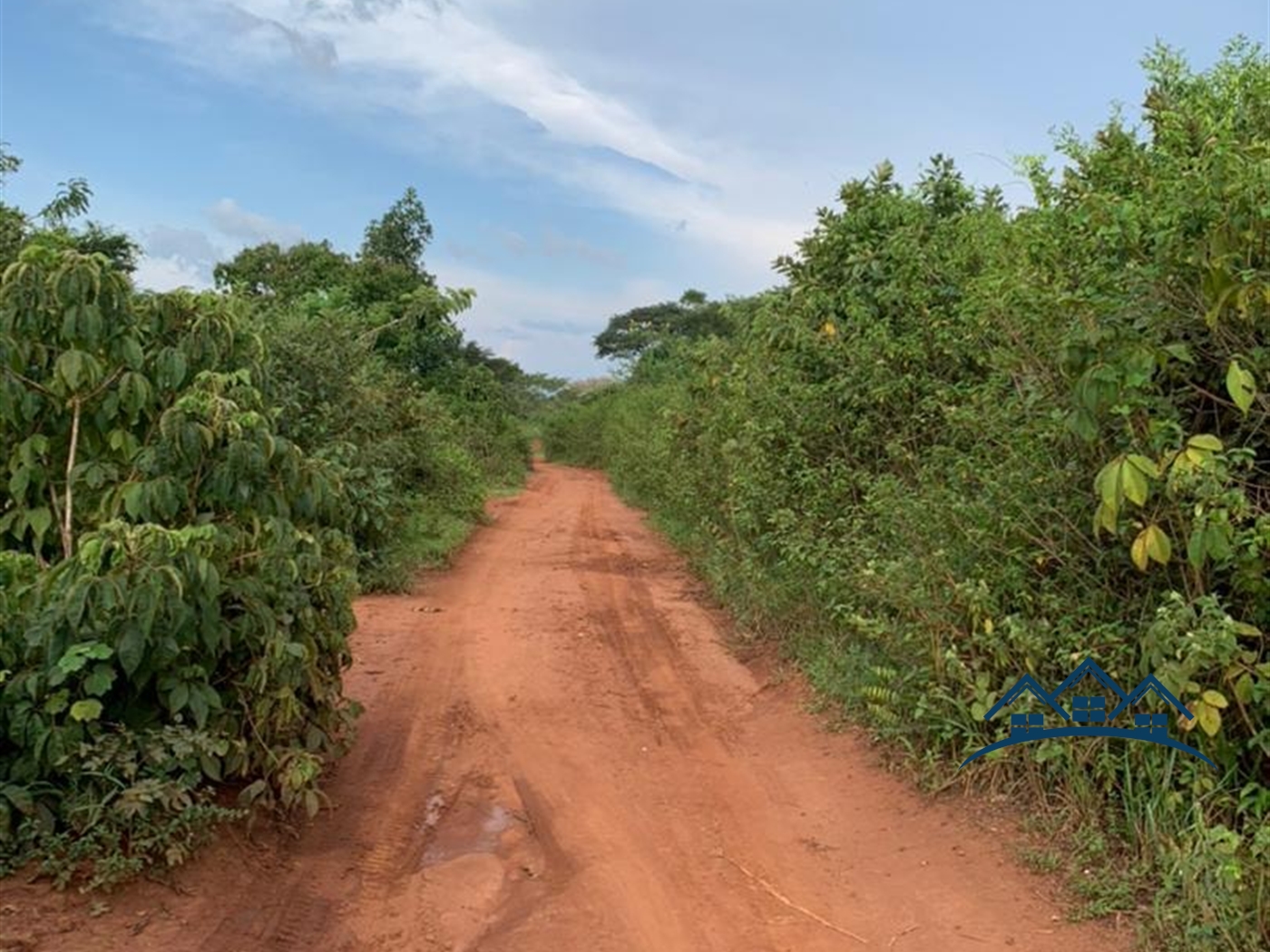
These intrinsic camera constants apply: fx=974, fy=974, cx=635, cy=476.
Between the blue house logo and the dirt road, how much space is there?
0.51 meters

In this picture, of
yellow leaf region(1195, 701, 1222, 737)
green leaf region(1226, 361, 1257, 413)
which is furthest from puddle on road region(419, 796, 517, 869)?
green leaf region(1226, 361, 1257, 413)

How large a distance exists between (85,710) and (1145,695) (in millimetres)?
3776

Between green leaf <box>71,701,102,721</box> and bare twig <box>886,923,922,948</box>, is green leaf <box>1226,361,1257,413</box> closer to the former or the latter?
bare twig <box>886,923,922,948</box>

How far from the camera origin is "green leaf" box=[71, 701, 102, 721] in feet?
10.7

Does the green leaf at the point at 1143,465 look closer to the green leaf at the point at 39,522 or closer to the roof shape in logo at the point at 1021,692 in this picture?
the roof shape in logo at the point at 1021,692

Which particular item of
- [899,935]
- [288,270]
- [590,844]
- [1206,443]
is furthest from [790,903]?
[288,270]

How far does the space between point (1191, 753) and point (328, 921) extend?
126 inches

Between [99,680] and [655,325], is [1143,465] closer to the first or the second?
[99,680]

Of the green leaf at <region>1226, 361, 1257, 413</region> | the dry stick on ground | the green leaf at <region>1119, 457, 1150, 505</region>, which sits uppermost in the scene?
the green leaf at <region>1226, 361, 1257, 413</region>

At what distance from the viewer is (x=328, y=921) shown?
3.55 metres

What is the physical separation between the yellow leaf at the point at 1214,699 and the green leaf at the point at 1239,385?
95cm

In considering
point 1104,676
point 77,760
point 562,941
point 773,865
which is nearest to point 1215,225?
point 1104,676

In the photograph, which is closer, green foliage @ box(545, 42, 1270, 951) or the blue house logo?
green foliage @ box(545, 42, 1270, 951)

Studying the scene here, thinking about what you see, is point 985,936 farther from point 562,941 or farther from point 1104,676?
point 562,941
